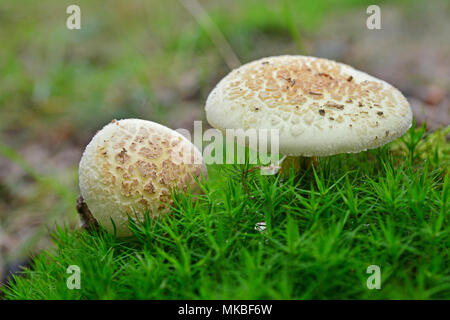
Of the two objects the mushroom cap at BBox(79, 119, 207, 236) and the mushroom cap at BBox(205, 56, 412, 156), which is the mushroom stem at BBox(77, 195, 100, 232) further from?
the mushroom cap at BBox(205, 56, 412, 156)

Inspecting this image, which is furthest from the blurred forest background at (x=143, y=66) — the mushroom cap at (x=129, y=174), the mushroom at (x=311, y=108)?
the mushroom cap at (x=129, y=174)

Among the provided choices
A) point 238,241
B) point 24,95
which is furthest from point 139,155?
point 24,95

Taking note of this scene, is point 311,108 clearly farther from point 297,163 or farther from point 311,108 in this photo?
point 297,163

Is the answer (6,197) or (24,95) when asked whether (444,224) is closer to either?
(6,197)

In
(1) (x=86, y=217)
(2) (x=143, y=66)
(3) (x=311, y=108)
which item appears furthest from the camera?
(2) (x=143, y=66)

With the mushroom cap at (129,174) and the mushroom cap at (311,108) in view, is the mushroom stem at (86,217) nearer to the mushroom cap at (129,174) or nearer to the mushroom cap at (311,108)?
the mushroom cap at (129,174)

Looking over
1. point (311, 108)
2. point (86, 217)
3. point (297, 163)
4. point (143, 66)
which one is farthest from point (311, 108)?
point (143, 66)
